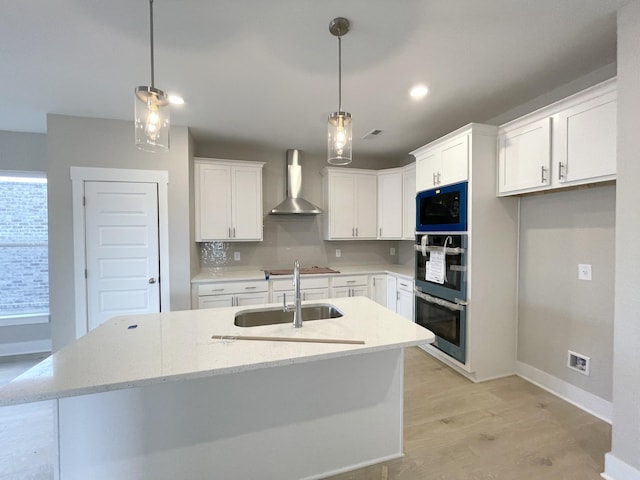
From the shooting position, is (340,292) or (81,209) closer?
(81,209)

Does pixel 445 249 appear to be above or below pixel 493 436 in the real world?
above

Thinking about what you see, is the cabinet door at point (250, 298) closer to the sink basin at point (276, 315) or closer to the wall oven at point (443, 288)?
the sink basin at point (276, 315)

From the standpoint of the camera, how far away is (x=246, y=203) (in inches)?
145

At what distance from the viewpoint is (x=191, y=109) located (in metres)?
2.70

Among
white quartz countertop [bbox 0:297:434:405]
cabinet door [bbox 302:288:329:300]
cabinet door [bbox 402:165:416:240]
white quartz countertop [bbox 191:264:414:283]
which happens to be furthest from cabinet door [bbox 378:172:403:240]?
white quartz countertop [bbox 0:297:434:405]

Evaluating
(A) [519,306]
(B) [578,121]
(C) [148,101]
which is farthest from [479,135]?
(C) [148,101]

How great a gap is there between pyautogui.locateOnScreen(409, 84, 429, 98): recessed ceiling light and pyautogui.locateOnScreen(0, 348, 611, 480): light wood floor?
256cm

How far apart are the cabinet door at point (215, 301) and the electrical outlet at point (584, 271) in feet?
10.7

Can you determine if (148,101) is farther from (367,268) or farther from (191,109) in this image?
(367,268)

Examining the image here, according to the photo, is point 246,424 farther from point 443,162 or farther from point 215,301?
point 443,162

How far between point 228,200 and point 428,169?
94.6 inches

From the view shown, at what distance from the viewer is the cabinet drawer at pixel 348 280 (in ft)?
12.3

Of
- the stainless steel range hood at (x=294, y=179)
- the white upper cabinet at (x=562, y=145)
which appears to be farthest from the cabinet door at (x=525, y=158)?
the stainless steel range hood at (x=294, y=179)

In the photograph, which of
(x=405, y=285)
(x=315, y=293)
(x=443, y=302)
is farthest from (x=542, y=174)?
(x=315, y=293)
